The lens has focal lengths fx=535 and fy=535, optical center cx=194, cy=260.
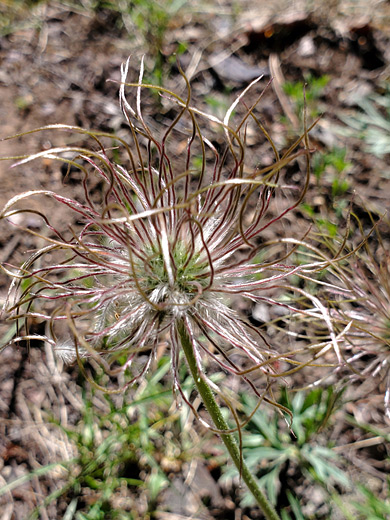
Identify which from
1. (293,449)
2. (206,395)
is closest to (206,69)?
(293,449)

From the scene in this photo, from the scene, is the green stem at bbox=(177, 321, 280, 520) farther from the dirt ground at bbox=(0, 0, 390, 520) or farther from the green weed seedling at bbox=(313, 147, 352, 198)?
the green weed seedling at bbox=(313, 147, 352, 198)

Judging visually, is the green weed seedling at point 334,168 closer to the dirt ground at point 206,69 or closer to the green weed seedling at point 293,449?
the dirt ground at point 206,69

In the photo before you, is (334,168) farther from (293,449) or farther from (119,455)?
(119,455)

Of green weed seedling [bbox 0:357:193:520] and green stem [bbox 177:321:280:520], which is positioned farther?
green weed seedling [bbox 0:357:193:520]

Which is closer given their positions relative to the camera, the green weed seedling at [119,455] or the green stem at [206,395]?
the green stem at [206,395]

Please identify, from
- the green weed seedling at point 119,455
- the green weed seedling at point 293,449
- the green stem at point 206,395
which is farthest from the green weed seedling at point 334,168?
the green stem at point 206,395

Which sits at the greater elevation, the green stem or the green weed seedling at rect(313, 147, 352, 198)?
the green weed seedling at rect(313, 147, 352, 198)

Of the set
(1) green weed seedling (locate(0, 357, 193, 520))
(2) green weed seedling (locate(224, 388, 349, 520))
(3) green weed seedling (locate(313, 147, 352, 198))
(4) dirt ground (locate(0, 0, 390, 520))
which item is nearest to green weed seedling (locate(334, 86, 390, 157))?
(4) dirt ground (locate(0, 0, 390, 520))

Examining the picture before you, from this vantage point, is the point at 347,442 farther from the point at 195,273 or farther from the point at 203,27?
Result: the point at 203,27
